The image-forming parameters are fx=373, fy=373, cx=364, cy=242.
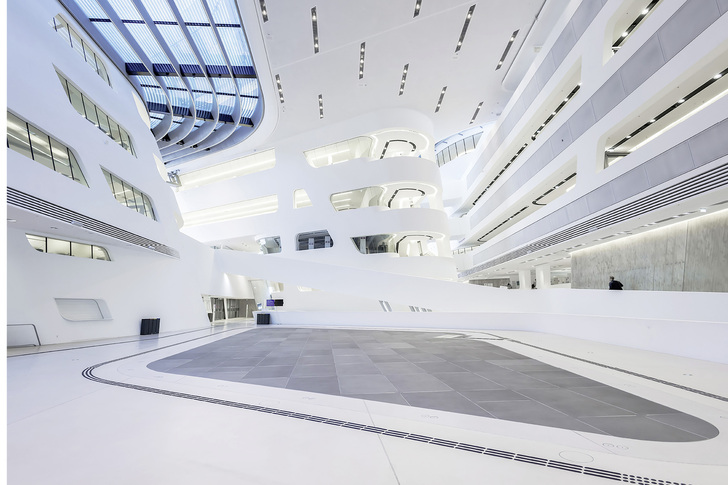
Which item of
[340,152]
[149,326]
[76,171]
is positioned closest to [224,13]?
[76,171]

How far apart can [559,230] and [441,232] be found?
9.45 metres

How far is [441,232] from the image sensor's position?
987 inches

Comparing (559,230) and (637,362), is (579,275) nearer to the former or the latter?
(559,230)

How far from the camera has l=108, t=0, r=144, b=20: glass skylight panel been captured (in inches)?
494

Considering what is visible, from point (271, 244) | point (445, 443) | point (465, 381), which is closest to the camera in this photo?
point (445, 443)

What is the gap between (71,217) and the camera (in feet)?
31.8

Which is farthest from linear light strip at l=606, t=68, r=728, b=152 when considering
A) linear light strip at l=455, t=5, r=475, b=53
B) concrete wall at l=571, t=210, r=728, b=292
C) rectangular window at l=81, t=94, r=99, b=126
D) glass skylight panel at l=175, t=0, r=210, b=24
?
rectangular window at l=81, t=94, r=99, b=126

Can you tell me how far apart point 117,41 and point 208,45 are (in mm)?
3609

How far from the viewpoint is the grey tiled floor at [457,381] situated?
3.60 meters

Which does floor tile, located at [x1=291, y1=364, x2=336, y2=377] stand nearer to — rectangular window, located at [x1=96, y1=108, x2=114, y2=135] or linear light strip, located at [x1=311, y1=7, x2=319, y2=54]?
rectangular window, located at [x1=96, y1=108, x2=114, y2=135]

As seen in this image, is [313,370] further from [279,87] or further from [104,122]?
[279,87]

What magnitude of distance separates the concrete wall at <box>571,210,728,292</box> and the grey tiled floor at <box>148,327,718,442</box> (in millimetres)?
6934

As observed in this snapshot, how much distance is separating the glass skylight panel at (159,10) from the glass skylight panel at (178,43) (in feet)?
1.81

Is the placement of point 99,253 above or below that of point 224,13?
below
